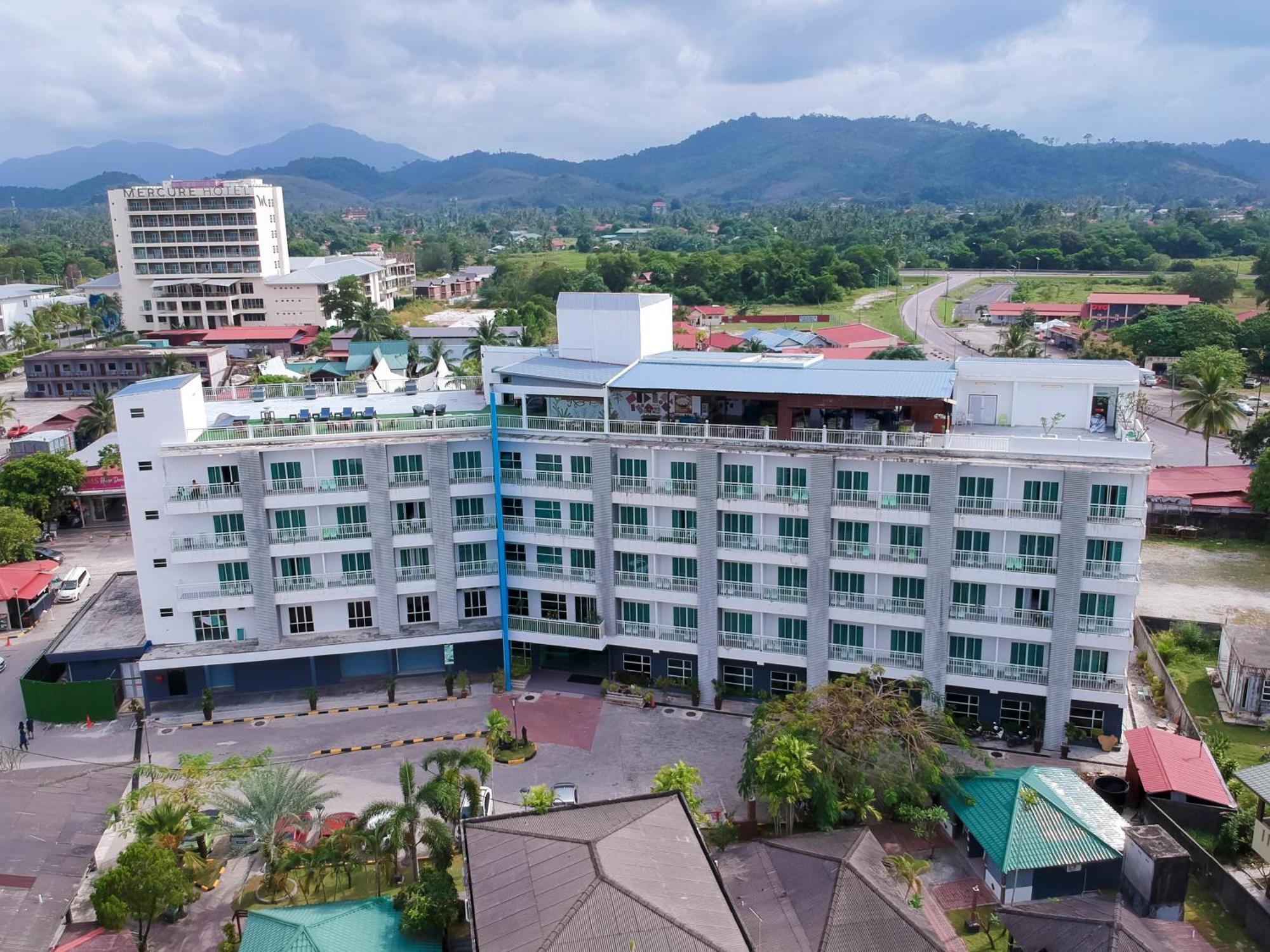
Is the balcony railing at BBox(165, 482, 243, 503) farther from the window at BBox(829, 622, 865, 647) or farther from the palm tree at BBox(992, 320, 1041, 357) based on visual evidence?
the palm tree at BBox(992, 320, 1041, 357)

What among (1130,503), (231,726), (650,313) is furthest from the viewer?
(650,313)

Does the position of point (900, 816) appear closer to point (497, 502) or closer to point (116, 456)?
point (497, 502)

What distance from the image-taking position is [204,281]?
12356cm

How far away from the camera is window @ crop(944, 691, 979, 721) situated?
3469cm

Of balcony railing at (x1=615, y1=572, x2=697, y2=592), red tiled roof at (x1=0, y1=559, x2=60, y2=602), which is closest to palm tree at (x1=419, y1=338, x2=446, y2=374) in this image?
red tiled roof at (x1=0, y1=559, x2=60, y2=602)

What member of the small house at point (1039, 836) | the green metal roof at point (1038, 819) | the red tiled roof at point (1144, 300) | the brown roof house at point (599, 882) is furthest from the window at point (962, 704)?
the red tiled roof at point (1144, 300)

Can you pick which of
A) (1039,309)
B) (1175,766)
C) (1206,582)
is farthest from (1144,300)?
(1175,766)

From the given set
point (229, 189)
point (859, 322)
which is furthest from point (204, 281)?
point (859, 322)

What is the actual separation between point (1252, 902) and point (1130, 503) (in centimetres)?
1156

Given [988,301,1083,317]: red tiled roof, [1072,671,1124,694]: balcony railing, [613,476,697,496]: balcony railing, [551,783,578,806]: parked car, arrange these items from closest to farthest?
A: [551,783,578,806]: parked car
[1072,671,1124,694]: balcony railing
[613,476,697,496]: balcony railing
[988,301,1083,317]: red tiled roof

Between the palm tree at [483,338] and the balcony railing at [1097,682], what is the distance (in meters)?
61.8

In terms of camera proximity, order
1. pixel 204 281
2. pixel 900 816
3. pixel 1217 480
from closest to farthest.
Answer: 1. pixel 900 816
2. pixel 1217 480
3. pixel 204 281

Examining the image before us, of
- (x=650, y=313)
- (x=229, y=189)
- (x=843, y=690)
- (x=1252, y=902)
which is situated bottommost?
(x=1252, y=902)

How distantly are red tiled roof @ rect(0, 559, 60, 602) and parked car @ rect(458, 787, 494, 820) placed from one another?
2761cm
